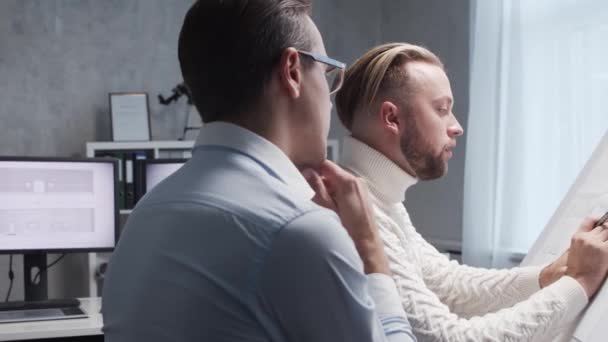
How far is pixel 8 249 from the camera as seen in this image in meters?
3.13

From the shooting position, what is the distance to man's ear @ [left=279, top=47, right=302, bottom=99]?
0.92 m

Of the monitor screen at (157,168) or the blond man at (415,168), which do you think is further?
the monitor screen at (157,168)

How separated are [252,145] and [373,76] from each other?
792 millimetres

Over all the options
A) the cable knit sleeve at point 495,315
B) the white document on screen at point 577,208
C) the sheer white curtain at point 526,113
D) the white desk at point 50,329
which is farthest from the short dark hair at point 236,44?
the sheer white curtain at point 526,113

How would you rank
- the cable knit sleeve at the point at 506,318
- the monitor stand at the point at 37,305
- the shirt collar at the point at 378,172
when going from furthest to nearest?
the monitor stand at the point at 37,305 → the shirt collar at the point at 378,172 → the cable knit sleeve at the point at 506,318

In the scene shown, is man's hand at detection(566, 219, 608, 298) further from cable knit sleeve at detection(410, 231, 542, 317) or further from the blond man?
cable knit sleeve at detection(410, 231, 542, 317)

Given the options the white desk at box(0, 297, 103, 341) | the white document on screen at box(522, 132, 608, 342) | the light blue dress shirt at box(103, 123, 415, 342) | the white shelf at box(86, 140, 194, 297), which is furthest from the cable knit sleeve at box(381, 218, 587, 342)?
the white shelf at box(86, 140, 194, 297)

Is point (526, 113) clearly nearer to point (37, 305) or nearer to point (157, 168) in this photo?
point (157, 168)

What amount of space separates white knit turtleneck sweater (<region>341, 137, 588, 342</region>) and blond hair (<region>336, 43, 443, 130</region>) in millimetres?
68

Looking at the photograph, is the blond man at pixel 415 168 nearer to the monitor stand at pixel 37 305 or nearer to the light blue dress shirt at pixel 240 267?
the light blue dress shirt at pixel 240 267

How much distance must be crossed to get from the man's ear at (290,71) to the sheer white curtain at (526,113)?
3014 millimetres

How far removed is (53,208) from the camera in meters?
3.18

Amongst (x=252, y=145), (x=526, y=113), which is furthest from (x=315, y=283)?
(x=526, y=113)

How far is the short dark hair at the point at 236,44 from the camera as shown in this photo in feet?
2.98
